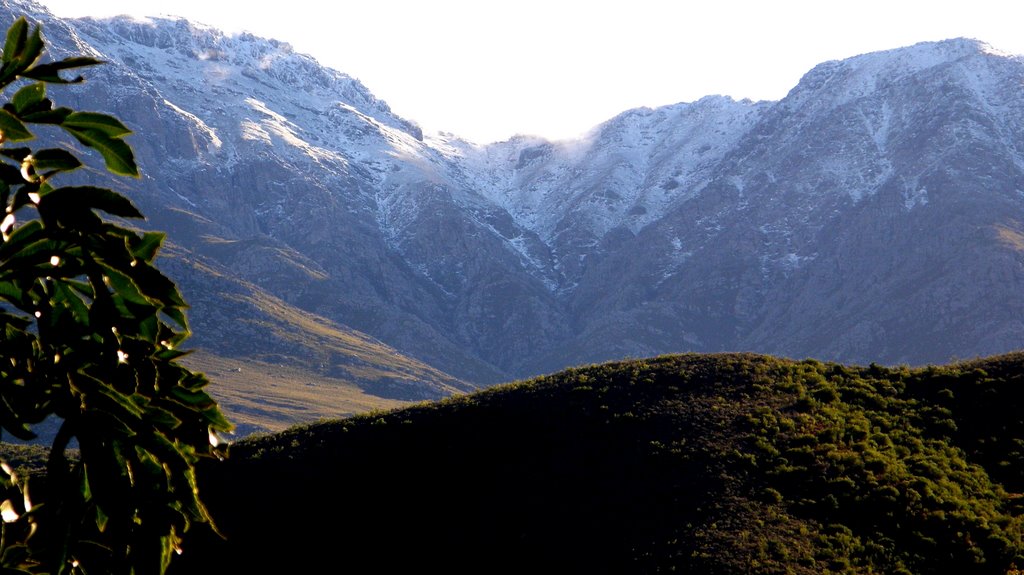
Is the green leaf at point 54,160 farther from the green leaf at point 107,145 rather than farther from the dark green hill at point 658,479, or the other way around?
the dark green hill at point 658,479

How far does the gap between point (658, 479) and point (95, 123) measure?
135ft

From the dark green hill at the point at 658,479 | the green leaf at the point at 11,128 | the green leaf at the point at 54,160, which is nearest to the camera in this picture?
the green leaf at the point at 11,128

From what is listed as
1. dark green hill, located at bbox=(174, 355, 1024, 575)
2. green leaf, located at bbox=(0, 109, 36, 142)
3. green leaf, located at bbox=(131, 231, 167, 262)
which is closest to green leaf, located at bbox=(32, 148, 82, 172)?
green leaf, located at bbox=(0, 109, 36, 142)

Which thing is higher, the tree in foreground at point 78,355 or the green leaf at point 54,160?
the green leaf at point 54,160

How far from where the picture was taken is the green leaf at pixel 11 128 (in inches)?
→ 172

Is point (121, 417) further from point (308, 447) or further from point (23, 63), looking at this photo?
point (308, 447)

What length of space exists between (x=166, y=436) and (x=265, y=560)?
136 feet

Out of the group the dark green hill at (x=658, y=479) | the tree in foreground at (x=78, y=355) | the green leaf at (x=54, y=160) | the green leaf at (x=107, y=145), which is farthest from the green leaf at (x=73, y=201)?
the dark green hill at (x=658, y=479)

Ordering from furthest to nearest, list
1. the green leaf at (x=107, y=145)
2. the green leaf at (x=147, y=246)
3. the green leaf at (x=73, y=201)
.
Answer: the green leaf at (x=147, y=246), the green leaf at (x=107, y=145), the green leaf at (x=73, y=201)

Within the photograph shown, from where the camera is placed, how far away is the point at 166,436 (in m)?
4.70

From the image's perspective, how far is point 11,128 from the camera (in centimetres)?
438

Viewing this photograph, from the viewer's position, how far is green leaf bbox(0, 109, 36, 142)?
4.36m

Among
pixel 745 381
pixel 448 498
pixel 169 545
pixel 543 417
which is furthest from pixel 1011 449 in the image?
pixel 169 545

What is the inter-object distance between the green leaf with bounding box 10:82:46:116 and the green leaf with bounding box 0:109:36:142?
0.19 ft
